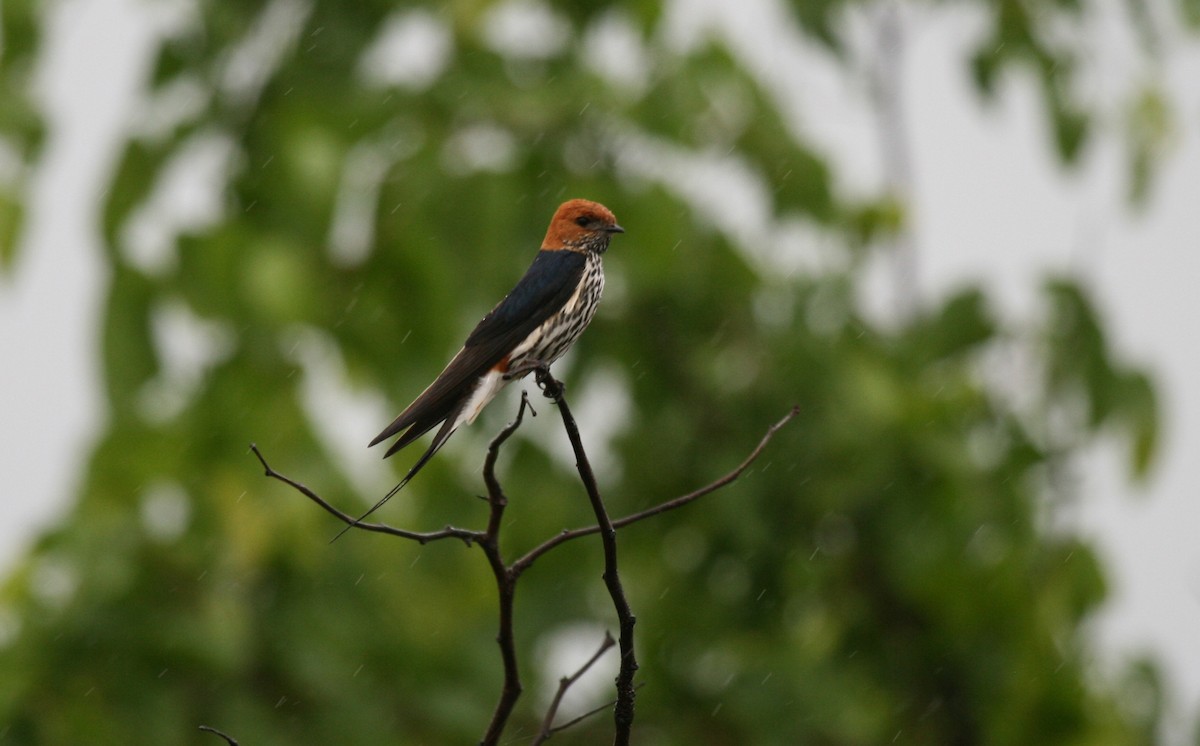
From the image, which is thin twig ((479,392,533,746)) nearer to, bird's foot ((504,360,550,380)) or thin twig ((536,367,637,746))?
thin twig ((536,367,637,746))

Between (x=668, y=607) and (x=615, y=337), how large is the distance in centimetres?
115

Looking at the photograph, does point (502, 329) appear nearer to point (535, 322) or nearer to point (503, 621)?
point (535, 322)

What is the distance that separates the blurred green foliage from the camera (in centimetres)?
452

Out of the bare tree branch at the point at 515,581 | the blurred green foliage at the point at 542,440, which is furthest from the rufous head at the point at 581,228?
the blurred green foliage at the point at 542,440

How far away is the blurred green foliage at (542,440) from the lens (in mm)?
4520

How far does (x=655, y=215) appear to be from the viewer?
4.98m

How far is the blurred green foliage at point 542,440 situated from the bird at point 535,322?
1.54 m

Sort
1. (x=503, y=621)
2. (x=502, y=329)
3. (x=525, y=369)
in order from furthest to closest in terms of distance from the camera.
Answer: (x=502, y=329)
(x=525, y=369)
(x=503, y=621)

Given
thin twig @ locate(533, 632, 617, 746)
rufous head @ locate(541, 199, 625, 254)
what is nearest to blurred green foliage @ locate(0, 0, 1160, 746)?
rufous head @ locate(541, 199, 625, 254)

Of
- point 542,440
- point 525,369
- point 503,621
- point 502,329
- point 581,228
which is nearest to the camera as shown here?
point 503,621

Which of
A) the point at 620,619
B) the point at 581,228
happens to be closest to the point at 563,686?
the point at 620,619

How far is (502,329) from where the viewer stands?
9.39ft

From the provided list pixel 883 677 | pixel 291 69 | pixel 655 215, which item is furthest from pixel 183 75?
pixel 883 677

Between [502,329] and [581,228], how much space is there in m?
0.32
